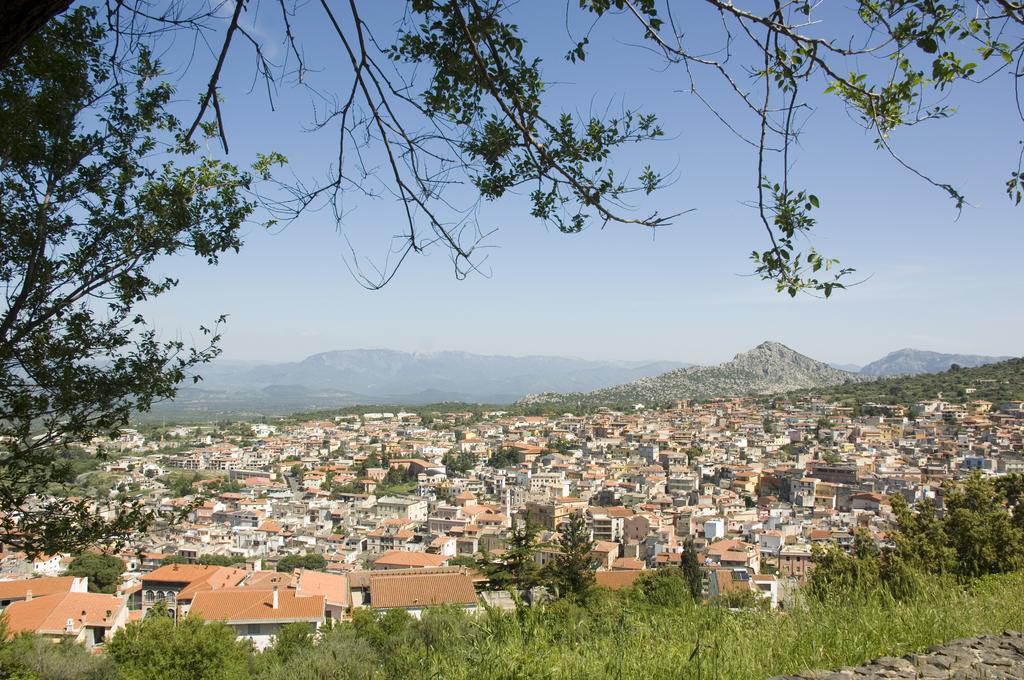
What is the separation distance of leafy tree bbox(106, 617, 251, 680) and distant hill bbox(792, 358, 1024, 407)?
61178 millimetres

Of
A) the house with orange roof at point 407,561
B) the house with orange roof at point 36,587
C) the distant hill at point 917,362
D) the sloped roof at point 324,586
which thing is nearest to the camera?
the sloped roof at point 324,586

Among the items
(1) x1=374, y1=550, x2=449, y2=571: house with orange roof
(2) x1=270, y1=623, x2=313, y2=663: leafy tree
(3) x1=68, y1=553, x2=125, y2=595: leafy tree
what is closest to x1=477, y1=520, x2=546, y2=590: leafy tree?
(2) x1=270, y1=623, x2=313, y2=663: leafy tree

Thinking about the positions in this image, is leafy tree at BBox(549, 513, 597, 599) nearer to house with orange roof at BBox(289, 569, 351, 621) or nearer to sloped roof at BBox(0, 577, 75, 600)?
house with orange roof at BBox(289, 569, 351, 621)

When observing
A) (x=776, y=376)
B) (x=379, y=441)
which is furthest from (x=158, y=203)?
(x=776, y=376)

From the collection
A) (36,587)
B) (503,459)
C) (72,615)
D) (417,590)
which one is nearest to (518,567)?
(417,590)

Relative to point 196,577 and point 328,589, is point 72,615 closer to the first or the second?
point 196,577

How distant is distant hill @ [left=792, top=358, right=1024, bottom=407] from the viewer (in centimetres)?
5828

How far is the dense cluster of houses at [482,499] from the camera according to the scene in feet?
54.4

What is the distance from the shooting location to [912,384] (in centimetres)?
6881

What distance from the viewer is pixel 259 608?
15.6 meters

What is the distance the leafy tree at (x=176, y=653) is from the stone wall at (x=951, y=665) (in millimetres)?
8379

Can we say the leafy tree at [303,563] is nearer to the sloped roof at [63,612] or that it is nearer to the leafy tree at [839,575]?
the sloped roof at [63,612]

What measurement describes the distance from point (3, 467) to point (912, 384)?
77128mm

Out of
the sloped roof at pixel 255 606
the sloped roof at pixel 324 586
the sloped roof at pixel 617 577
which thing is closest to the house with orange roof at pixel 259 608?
the sloped roof at pixel 255 606
